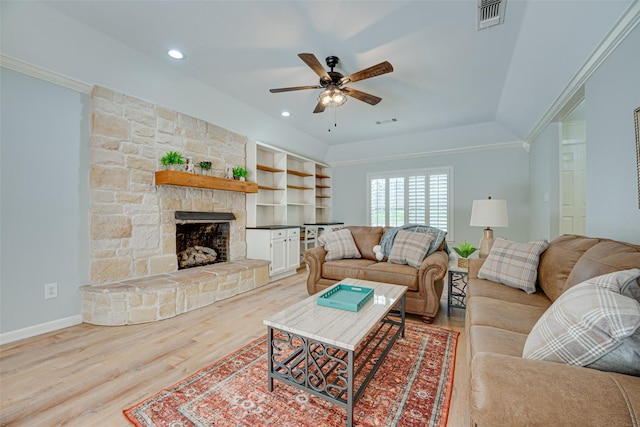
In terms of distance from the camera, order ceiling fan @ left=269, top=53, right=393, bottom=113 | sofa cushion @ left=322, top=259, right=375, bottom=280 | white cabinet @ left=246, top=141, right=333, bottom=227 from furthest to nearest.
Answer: white cabinet @ left=246, top=141, right=333, bottom=227 → sofa cushion @ left=322, top=259, right=375, bottom=280 → ceiling fan @ left=269, top=53, right=393, bottom=113

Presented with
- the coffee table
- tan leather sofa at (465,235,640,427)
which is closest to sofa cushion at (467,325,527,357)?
tan leather sofa at (465,235,640,427)

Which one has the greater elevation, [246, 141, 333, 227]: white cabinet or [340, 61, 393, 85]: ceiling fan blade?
[340, 61, 393, 85]: ceiling fan blade

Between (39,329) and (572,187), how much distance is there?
590 cm

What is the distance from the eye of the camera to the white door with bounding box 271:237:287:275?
4.32m

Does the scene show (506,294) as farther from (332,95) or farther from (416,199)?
(416,199)

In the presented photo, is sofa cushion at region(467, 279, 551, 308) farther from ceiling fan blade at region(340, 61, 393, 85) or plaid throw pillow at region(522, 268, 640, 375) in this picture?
ceiling fan blade at region(340, 61, 393, 85)

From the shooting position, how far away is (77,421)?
1.40 meters

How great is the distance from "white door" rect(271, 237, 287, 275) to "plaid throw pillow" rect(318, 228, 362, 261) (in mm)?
1137

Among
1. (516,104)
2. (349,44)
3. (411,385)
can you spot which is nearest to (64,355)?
(411,385)

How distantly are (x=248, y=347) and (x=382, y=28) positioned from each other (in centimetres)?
298

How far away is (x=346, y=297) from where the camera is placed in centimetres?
200

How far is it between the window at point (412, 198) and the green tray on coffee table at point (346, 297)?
3.81 m

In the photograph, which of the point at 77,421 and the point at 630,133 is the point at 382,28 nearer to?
the point at 630,133

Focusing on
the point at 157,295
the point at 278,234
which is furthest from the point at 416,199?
the point at 157,295
